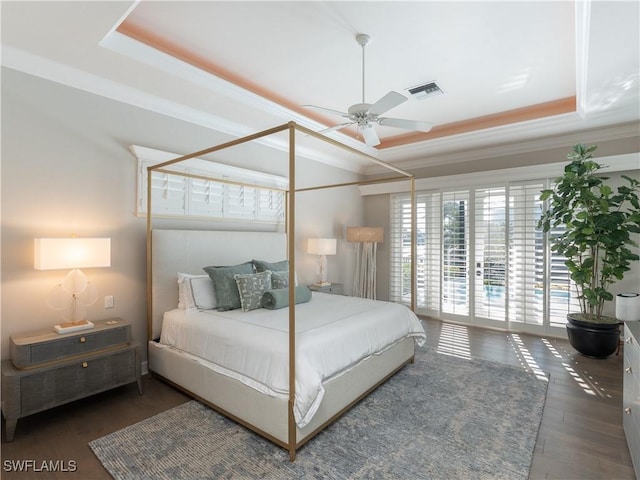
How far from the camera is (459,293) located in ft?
17.6

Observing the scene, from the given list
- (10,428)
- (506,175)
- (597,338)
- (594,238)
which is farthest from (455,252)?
(10,428)

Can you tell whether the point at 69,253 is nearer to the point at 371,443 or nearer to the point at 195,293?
the point at 195,293

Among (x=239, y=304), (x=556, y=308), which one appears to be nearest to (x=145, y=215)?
(x=239, y=304)

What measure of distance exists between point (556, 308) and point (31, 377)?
5646mm

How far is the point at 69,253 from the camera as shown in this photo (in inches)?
100

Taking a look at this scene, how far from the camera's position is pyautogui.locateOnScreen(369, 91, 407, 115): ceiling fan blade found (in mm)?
2502

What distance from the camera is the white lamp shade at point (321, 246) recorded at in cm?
506

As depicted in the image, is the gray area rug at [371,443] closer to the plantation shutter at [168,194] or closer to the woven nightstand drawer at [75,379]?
the woven nightstand drawer at [75,379]

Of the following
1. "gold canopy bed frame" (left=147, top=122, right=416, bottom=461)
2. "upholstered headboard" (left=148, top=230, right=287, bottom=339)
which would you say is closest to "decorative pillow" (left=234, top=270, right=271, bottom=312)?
"upholstered headboard" (left=148, top=230, right=287, bottom=339)

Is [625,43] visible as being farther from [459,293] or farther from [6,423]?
[6,423]

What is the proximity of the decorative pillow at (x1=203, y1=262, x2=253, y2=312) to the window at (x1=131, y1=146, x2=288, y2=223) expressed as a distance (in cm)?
82

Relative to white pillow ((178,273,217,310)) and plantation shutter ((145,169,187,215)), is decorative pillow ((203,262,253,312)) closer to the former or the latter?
white pillow ((178,273,217,310))

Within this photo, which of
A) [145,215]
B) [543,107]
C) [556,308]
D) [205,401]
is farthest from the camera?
[556,308]

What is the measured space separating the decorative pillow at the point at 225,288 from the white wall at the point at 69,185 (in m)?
0.73
